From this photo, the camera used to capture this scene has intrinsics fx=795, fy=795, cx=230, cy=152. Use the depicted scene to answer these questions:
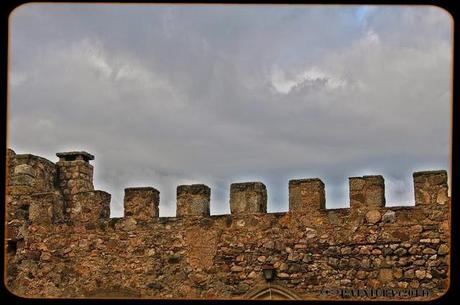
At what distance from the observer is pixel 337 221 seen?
9.68 meters

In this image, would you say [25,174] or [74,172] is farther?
[74,172]

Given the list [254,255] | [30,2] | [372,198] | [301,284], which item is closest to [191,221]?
[254,255]

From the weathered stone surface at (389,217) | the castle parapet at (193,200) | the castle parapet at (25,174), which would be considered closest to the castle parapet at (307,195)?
the weathered stone surface at (389,217)

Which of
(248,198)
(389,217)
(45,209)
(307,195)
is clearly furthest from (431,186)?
(45,209)

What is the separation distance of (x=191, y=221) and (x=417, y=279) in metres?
2.94

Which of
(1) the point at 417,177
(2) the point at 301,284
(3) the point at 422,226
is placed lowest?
(2) the point at 301,284

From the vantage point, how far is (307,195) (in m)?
9.78

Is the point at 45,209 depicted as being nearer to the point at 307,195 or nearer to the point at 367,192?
the point at 307,195

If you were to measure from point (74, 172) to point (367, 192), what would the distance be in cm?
448

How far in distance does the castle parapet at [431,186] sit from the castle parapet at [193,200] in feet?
8.79

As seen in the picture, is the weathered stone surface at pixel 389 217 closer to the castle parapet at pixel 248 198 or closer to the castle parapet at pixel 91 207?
the castle parapet at pixel 248 198

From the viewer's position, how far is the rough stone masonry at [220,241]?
932cm
